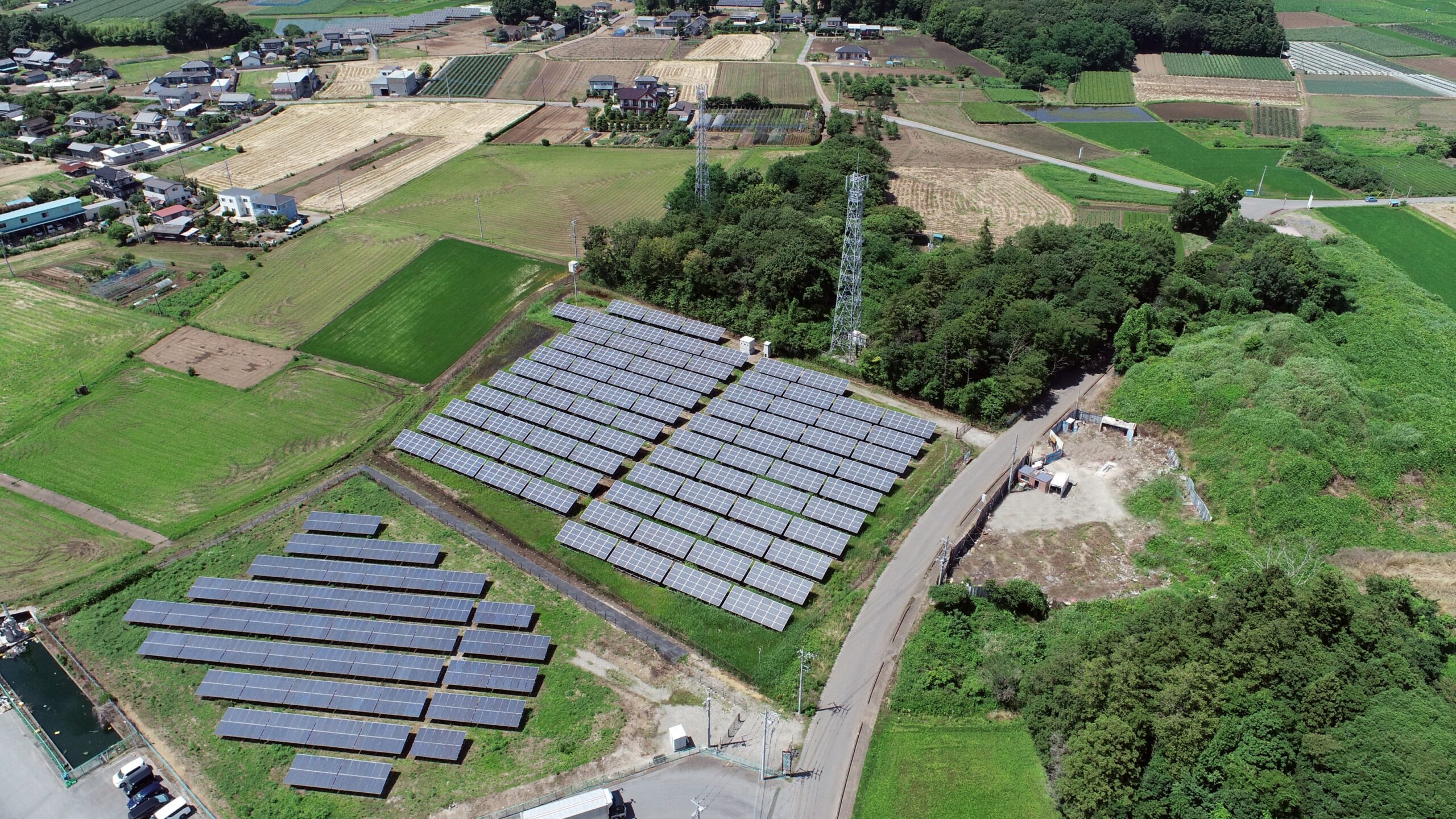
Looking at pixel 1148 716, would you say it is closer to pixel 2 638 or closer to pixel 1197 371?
pixel 1197 371

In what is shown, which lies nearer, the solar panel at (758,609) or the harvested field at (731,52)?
the solar panel at (758,609)

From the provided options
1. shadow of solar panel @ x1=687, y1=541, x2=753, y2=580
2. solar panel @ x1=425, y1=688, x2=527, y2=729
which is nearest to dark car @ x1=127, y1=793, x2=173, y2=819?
solar panel @ x1=425, y1=688, x2=527, y2=729

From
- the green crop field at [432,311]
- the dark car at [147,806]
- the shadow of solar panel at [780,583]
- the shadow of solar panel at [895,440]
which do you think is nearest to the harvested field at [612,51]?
the green crop field at [432,311]

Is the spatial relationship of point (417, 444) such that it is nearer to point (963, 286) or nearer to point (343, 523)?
point (343, 523)

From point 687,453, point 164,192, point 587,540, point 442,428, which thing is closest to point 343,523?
point 442,428

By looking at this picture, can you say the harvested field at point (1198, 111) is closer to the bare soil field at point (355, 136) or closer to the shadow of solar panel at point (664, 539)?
the bare soil field at point (355, 136)
